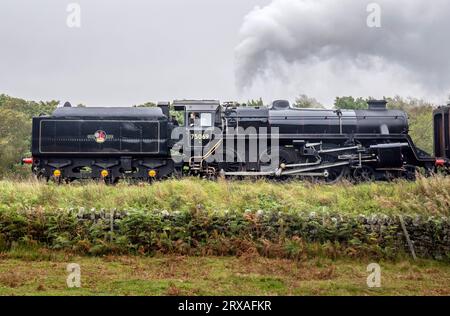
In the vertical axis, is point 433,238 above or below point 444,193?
below

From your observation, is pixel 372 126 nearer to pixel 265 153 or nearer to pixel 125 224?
pixel 265 153

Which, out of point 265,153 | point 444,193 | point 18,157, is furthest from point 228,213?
point 18,157

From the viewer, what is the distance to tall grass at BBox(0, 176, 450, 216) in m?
11.1

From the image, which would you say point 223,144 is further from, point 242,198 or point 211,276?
point 211,276

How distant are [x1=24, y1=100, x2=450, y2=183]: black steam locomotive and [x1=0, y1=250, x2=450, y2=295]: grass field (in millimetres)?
8931

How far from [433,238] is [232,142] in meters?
9.73

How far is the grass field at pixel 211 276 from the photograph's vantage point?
299 inches

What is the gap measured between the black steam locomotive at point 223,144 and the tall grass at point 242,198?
4904mm

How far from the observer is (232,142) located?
18.7 meters

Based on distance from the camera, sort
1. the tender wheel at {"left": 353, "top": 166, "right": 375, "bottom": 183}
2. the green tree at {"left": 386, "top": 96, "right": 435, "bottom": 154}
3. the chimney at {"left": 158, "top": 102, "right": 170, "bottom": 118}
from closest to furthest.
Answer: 1. the tender wheel at {"left": 353, "top": 166, "right": 375, "bottom": 183}
2. the chimney at {"left": 158, "top": 102, "right": 170, "bottom": 118}
3. the green tree at {"left": 386, "top": 96, "right": 435, "bottom": 154}

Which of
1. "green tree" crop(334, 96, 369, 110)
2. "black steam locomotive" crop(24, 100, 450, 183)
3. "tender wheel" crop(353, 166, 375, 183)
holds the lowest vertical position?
"tender wheel" crop(353, 166, 375, 183)

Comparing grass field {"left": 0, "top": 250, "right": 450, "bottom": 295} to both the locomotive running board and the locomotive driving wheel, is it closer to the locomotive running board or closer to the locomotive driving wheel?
the locomotive running board

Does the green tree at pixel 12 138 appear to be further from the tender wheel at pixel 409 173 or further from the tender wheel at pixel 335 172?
the tender wheel at pixel 409 173

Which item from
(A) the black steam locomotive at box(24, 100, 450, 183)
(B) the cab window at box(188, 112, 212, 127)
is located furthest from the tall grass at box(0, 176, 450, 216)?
(B) the cab window at box(188, 112, 212, 127)
